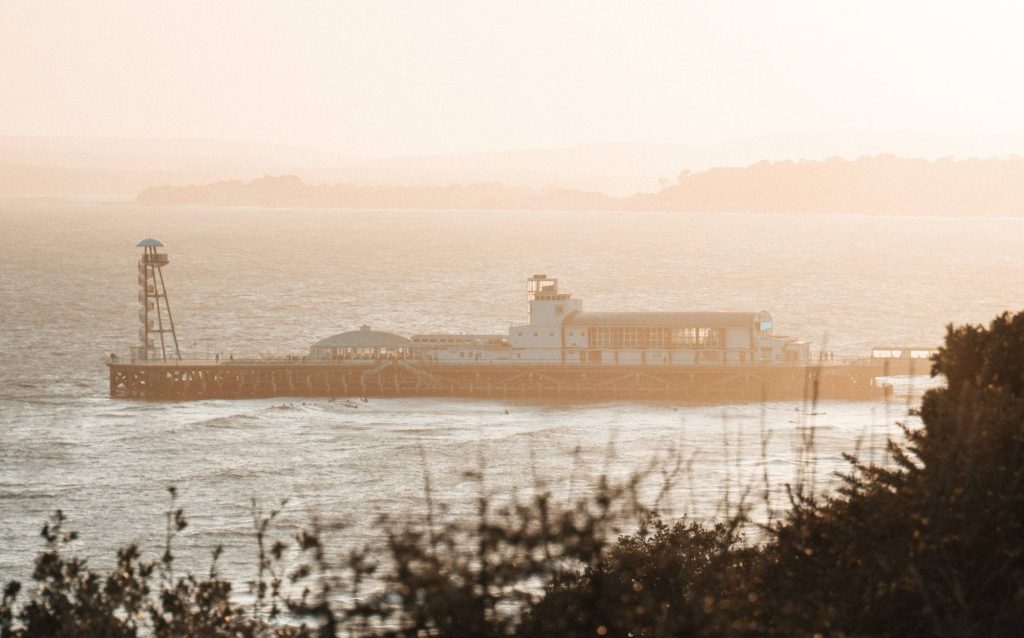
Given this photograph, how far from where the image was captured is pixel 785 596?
21.9m

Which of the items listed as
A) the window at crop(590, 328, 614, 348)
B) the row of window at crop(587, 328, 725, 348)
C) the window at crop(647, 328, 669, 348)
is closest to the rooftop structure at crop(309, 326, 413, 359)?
the window at crop(590, 328, 614, 348)

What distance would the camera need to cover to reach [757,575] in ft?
76.6

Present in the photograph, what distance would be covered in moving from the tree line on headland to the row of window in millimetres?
66409

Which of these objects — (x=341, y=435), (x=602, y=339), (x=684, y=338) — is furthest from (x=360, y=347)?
(x=341, y=435)

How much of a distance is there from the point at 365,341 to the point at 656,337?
16.9 metres

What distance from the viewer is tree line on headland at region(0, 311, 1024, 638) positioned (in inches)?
683

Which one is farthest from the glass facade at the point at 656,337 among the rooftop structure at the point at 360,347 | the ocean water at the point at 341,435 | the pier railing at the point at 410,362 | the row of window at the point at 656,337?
the rooftop structure at the point at 360,347

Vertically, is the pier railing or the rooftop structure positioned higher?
the rooftop structure

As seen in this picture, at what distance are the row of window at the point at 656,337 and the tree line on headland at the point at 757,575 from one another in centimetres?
6641

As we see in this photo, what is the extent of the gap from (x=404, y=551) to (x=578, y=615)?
5.11 metres

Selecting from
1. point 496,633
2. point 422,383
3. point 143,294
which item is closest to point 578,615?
point 496,633

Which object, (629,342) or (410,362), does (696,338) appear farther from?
(410,362)

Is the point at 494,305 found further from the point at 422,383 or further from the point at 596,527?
the point at 596,527

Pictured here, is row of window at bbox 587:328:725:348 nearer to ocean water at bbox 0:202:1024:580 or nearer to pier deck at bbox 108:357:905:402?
pier deck at bbox 108:357:905:402
